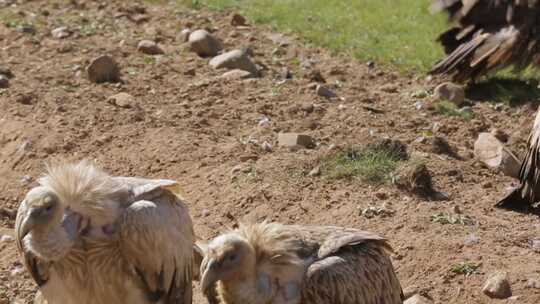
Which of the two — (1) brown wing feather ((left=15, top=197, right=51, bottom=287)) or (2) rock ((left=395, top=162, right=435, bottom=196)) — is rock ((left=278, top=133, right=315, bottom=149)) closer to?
(2) rock ((left=395, top=162, right=435, bottom=196))

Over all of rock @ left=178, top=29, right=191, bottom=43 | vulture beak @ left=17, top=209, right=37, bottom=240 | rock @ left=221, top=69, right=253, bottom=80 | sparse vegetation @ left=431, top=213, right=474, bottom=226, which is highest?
vulture beak @ left=17, top=209, right=37, bottom=240

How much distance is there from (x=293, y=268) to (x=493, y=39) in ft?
19.5

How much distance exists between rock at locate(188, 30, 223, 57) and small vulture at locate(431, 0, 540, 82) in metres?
2.13

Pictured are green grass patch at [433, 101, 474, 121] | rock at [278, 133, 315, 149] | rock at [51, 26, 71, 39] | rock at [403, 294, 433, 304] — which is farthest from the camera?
rock at [51, 26, 71, 39]

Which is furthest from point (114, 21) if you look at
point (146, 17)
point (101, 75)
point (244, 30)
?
point (101, 75)

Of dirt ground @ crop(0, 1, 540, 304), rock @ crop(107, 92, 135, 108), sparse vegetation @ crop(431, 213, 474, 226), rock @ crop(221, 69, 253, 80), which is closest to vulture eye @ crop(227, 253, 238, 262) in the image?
dirt ground @ crop(0, 1, 540, 304)

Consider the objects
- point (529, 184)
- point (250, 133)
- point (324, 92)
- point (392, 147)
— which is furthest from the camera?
point (324, 92)

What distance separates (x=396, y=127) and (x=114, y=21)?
4.13 meters

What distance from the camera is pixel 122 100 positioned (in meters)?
9.48

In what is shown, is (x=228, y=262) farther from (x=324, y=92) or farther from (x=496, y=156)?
(x=324, y=92)

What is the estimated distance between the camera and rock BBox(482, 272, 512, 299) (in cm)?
640

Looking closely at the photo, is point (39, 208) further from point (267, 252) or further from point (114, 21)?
point (114, 21)

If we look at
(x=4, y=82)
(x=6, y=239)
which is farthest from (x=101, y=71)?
(x=6, y=239)

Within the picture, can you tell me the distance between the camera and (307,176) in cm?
805
